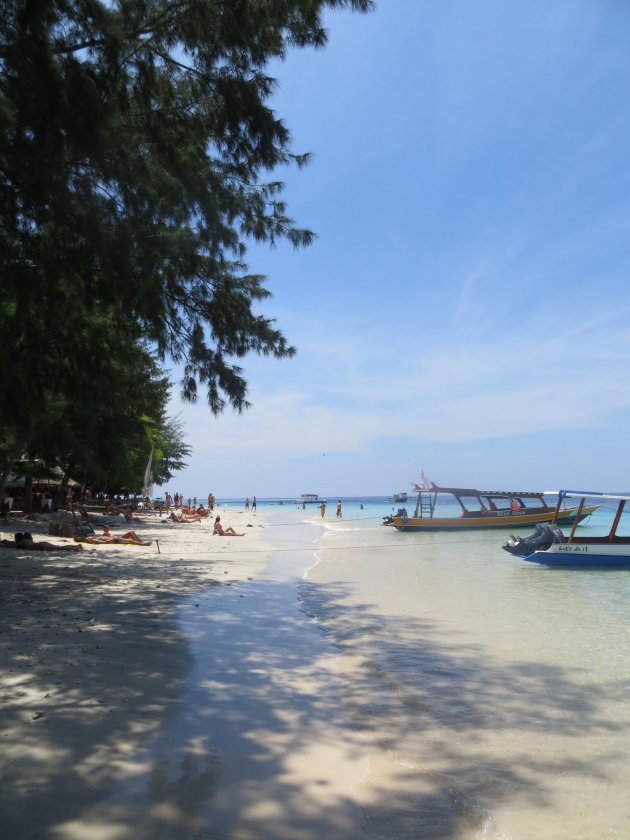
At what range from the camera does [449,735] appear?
4.74m

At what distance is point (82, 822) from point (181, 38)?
280 inches

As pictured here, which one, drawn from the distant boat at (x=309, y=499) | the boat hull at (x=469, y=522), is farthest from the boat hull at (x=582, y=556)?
the distant boat at (x=309, y=499)

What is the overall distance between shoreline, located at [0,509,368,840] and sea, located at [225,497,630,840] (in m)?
0.38

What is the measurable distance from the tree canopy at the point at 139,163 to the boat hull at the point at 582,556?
13593 millimetres

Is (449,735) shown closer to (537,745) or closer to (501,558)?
(537,745)

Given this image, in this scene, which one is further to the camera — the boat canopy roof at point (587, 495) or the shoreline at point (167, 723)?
the boat canopy roof at point (587, 495)

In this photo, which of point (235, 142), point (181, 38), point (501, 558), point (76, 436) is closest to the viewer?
point (181, 38)

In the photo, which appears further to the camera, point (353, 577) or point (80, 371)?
point (353, 577)

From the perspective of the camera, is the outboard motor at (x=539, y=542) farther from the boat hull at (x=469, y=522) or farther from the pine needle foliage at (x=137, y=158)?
the boat hull at (x=469, y=522)

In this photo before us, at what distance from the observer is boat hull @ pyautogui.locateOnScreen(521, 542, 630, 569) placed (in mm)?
18594

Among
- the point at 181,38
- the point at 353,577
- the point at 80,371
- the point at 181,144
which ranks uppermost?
the point at 181,38

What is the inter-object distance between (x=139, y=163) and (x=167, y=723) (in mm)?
5713

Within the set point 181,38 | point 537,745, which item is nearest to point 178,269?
point 181,38

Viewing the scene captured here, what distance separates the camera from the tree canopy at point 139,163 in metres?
5.50
